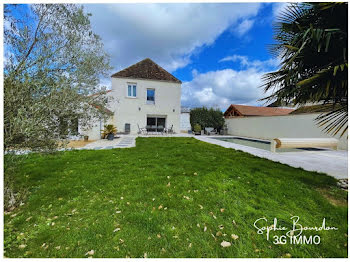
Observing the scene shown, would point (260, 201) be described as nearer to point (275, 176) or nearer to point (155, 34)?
point (275, 176)

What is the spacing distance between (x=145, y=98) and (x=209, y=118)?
377 inches

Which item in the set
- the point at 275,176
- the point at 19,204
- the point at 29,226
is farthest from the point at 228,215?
the point at 19,204

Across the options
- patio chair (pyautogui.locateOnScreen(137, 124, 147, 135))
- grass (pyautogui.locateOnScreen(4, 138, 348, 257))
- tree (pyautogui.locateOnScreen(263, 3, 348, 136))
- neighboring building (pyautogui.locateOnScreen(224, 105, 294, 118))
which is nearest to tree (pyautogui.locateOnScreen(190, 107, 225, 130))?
neighboring building (pyautogui.locateOnScreen(224, 105, 294, 118))

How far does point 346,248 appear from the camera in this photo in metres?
2.21

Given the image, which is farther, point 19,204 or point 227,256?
point 19,204

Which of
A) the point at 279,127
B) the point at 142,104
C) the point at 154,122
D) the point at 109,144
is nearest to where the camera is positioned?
the point at 109,144

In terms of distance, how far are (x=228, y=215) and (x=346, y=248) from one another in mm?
1602

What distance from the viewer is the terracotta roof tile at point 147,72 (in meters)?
19.4

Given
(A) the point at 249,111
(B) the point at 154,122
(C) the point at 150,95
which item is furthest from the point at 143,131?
(A) the point at 249,111

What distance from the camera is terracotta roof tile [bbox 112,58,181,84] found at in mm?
19395

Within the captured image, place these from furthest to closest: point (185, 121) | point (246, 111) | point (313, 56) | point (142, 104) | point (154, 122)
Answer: point (185, 121) → point (246, 111) → point (154, 122) → point (142, 104) → point (313, 56)

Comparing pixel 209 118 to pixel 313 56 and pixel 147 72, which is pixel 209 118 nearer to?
pixel 147 72

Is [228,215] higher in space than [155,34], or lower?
lower

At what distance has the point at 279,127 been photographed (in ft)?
50.0
